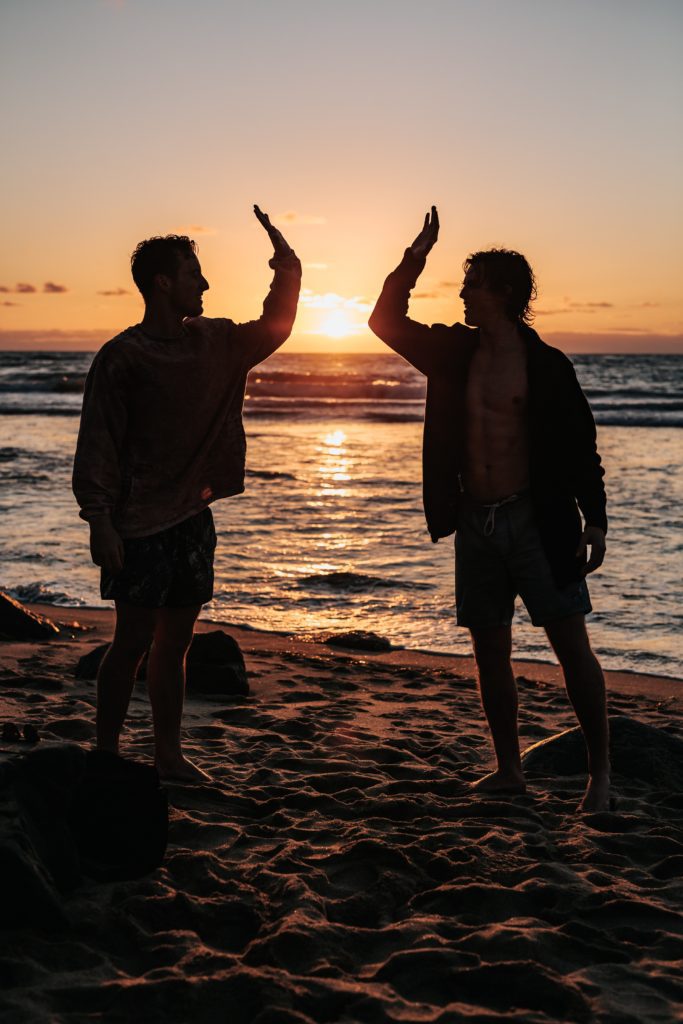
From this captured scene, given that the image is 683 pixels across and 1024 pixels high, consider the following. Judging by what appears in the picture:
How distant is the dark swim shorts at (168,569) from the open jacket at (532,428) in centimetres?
88

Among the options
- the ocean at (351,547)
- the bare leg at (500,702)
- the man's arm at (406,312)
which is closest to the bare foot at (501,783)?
the bare leg at (500,702)

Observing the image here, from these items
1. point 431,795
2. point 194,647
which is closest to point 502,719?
point 431,795

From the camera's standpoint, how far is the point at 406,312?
3.92 metres

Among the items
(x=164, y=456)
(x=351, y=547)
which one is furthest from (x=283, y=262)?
(x=351, y=547)

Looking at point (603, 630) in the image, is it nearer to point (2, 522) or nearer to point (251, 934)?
point (251, 934)

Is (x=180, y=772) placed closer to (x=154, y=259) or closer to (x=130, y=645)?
(x=130, y=645)

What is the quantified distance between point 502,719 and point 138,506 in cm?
162

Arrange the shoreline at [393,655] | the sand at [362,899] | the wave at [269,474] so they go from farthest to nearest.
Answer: the wave at [269,474], the shoreline at [393,655], the sand at [362,899]

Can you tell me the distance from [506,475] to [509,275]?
2.46 ft

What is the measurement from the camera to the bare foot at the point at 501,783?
3.98 m

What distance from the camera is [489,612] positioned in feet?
12.7

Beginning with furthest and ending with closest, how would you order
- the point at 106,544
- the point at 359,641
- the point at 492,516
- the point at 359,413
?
the point at 359,413, the point at 359,641, the point at 492,516, the point at 106,544

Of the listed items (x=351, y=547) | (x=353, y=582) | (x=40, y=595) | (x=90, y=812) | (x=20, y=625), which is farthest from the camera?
(x=351, y=547)

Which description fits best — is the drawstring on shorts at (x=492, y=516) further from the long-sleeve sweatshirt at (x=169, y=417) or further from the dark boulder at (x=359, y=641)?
the dark boulder at (x=359, y=641)
